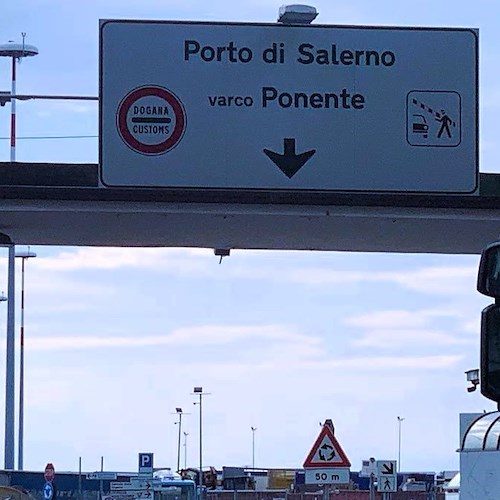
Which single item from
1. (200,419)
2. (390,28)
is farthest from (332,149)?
(200,419)

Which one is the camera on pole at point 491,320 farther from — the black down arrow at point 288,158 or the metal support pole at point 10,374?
the metal support pole at point 10,374

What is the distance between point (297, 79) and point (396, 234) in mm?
3425

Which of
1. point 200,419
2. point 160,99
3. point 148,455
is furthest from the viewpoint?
point 200,419

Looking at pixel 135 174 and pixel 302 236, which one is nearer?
pixel 135 174

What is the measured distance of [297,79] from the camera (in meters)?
17.2

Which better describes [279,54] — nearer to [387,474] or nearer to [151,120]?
[151,120]

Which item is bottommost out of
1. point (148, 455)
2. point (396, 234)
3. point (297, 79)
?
point (148, 455)

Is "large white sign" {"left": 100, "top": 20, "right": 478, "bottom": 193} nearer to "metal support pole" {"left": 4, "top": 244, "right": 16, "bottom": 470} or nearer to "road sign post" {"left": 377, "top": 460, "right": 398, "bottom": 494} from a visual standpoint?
"road sign post" {"left": 377, "top": 460, "right": 398, "bottom": 494}

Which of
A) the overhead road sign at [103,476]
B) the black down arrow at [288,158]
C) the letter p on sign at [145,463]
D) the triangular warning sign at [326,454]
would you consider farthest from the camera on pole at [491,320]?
the overhead road sign at [103,476]

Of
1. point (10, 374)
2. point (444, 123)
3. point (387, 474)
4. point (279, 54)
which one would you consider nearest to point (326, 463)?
point (444, 123)

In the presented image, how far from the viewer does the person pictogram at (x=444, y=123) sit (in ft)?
57.0

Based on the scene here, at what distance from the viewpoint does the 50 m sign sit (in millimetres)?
21438

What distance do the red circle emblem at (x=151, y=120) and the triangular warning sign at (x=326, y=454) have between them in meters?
6.41

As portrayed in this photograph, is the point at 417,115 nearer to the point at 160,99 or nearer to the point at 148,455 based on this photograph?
the point at 160,99
